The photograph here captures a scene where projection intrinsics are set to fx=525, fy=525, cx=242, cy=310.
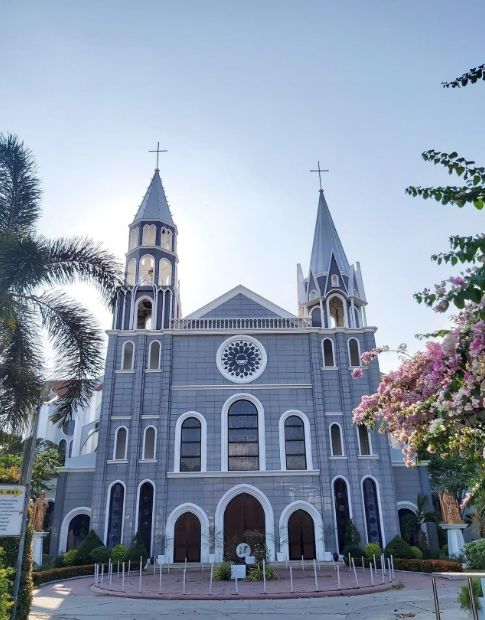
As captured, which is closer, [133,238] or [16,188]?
[16,188]

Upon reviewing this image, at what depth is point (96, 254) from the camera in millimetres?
13031

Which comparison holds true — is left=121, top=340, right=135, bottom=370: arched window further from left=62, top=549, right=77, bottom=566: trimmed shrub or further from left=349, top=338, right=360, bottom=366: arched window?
left=349, top=338, right=360, bottom=366: arched window

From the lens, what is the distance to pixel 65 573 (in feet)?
66.6

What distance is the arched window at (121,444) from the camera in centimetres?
2615

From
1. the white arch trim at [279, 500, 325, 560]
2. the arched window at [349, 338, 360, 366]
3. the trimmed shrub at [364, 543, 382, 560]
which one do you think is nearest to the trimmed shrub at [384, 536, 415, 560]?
the trimmed shrub at [364, 543, 382, 560]

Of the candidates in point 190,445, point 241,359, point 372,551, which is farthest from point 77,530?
point 372,551

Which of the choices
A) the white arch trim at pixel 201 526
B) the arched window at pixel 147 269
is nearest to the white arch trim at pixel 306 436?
the white arch trim at pixel 201 526

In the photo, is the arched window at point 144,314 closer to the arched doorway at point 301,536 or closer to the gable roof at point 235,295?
the gable roof at point 235,295

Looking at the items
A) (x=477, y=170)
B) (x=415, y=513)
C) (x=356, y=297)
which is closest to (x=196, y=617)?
(x=477, y=170)

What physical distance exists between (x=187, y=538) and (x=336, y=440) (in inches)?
341

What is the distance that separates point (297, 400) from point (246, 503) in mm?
5673

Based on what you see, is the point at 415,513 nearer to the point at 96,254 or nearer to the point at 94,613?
the point at 94,613

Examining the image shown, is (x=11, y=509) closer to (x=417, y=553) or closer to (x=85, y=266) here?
(x=85, y=266)

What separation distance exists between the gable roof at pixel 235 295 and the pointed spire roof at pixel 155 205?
6.46 meters
